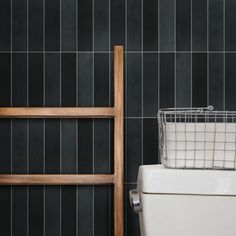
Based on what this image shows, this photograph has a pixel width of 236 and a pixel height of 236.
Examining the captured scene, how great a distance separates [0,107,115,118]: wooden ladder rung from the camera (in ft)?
6.16

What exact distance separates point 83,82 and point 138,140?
1.16 feet

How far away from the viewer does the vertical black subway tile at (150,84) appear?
2023 millimetres

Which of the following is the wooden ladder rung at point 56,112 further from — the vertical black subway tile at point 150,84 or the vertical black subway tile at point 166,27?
the vertical black subway tile at point 166,27

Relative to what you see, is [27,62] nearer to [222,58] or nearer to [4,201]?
[4,201]

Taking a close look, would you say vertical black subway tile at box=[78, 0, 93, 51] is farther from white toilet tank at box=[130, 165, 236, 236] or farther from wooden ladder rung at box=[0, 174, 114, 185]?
white toilet tank at box=[130, 165, 236, 236]

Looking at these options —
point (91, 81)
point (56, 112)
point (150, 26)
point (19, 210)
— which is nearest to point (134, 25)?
point (150, 26)

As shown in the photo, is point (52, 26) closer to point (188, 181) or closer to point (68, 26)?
point (68, 26)

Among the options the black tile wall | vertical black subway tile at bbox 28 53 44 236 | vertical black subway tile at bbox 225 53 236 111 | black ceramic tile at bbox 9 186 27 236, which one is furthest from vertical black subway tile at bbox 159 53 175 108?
black ceramic tile at bbox 9 186 27 236

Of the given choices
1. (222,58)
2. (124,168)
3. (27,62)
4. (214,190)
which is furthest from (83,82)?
(214,190)

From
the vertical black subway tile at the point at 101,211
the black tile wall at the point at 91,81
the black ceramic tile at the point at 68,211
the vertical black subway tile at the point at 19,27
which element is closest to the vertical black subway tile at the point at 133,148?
the black tile wall at the point at 91,81

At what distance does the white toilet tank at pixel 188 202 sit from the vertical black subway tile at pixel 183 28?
28.6 inches

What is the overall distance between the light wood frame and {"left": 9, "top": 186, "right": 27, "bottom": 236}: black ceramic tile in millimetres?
Answer: 128

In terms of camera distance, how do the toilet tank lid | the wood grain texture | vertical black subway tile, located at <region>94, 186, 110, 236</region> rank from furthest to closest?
vertical black subway tile, located at <region>94, 186, 110, 236</region> → the wood grain texture → the toilet tank lid

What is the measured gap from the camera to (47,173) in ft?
6.59
